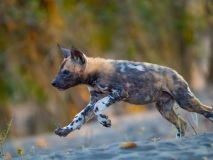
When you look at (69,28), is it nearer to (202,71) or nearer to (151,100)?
(202,71)

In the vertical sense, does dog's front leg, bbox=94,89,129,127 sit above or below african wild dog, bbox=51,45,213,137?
below

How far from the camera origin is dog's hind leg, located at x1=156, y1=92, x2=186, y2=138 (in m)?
9.08

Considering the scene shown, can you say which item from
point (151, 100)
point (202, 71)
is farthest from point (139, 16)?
point (151, 100)

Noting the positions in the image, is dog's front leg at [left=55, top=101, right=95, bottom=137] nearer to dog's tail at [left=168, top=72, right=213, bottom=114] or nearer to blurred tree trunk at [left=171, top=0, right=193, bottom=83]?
dog's tail at [left=168, top=72, right=213, bottom=114]

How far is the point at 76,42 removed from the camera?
74.8 feet

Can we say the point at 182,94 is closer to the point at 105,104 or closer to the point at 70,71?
the point at 105,104

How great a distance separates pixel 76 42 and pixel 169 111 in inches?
543

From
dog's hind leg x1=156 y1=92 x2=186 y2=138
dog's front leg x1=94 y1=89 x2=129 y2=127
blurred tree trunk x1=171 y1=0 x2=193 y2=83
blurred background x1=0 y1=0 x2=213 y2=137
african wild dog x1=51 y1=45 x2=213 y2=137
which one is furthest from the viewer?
blurred tree trunk x1=171 y1=0 x2=193 y2=83

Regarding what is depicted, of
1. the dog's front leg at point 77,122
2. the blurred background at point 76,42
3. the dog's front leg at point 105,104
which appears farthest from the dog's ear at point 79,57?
the blurred background at point 76,42

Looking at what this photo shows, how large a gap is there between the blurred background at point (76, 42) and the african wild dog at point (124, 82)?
1023 centimetres

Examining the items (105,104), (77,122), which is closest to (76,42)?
(77,122)

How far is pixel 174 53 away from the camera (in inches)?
1152

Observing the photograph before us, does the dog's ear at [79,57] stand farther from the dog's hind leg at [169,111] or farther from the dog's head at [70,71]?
the dog's hind leg at [169,111]

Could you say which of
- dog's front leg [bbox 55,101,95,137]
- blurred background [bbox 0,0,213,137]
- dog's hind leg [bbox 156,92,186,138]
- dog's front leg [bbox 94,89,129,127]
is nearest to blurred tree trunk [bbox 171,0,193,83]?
blurred background [bbox 0,0,213,137]
